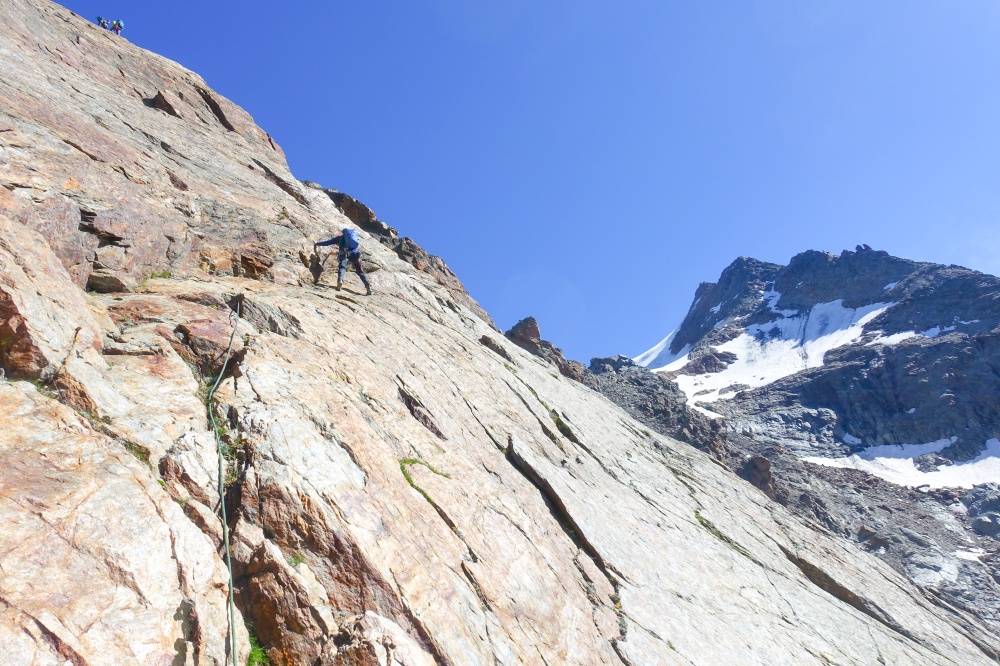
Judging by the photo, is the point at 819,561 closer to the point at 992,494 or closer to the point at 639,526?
the point at 639,526

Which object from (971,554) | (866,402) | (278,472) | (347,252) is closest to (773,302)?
(866,402)

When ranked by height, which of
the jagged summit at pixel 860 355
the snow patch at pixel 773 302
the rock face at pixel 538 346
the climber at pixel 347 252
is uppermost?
the snow patch at pixel 773 302

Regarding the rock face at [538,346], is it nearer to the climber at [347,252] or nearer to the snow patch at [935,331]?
the climber at [347,252]

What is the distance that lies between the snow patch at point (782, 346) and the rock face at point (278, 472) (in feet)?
407

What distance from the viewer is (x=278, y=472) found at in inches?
325

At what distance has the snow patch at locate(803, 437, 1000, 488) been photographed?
9600 centimetres

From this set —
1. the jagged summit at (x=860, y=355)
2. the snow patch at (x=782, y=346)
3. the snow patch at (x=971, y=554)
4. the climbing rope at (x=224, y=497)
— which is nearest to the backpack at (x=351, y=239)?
the climbing rope at (x=224, y=497)

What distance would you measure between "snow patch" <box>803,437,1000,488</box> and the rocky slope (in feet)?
1.06

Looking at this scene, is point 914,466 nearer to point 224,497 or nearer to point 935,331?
point 935,331

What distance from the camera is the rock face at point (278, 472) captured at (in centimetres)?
634

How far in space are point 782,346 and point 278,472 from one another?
571 feet

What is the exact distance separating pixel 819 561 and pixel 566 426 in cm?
1276

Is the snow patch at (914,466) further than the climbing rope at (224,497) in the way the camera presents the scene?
Yes

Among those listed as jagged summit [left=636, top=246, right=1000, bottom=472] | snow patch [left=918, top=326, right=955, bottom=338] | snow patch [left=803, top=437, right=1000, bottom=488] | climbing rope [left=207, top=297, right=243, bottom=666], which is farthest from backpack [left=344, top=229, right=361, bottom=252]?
snow patch [left=918, top=326, right=955, bottom=338]
